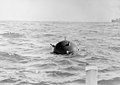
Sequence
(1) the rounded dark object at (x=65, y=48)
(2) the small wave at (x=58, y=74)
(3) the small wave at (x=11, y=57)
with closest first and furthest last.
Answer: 1. (2) the small wave at (x=58, y=74)
2. (3) the small wave at (x=11, y=57)
3. (1) the rounded dark object at (x=65, y=48)

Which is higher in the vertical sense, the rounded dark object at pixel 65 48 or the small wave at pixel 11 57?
the rounded dark object at pixel 65 48

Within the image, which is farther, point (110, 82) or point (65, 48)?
point (65, 48)

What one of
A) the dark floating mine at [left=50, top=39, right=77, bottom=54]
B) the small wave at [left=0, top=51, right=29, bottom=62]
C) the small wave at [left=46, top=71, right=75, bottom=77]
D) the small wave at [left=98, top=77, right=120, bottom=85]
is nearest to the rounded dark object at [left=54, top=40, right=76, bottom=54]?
the dark floating mine at [left=50, top=39, right=77, bottom=54]

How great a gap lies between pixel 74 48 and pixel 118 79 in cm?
813

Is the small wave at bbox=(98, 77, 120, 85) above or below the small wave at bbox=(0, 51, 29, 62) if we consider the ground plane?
below

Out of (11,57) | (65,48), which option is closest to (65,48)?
(65,48)

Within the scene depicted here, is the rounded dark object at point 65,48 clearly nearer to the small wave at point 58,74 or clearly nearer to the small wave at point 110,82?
the small wave at point 58,74

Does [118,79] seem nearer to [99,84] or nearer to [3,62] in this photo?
[99,84]

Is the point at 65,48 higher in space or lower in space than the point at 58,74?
higher

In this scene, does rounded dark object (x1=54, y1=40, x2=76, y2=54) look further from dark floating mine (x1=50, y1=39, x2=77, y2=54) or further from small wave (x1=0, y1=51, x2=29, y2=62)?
small wave (x1=0, y1=51, x2=29, y2=62)

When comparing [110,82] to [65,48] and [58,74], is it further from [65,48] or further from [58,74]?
[65,48]

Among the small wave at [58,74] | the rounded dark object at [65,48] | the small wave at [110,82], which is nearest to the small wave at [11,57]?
the rounded dark object at [65,48]

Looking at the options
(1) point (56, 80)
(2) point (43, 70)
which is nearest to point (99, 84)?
(1) point (56, 80)

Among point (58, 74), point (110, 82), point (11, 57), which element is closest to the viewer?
point (110, 82)
